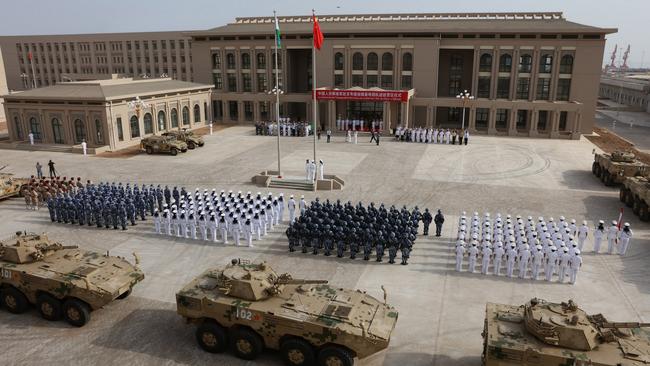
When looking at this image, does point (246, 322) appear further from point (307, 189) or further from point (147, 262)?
point (307, 189)

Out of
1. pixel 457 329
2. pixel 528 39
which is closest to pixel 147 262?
pixel 457 329

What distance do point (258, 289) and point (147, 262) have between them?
677cm

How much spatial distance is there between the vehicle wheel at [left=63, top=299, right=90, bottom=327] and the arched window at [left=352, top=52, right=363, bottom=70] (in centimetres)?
3855

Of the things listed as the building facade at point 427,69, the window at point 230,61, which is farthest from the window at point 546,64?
the window at point 230,61

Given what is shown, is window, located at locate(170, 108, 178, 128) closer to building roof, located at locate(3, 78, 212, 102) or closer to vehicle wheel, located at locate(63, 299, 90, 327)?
building roof, located at locate(3, 78, 212, 102)

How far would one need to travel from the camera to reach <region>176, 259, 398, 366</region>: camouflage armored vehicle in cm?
1027

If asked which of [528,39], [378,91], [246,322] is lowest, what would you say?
[246,322]

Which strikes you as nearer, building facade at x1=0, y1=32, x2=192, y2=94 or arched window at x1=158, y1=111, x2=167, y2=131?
arched window at x1=158, y1=111, x2=167, y2=131

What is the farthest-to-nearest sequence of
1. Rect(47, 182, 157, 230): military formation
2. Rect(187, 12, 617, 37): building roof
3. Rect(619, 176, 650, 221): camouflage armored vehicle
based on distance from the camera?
Rect(187, 12, 617, 37): building roof
Rect(619, 176, 650, 221): camouflage armored vehicle
Rect(47, 182, 157, 230): military formation

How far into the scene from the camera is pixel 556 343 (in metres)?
9.36

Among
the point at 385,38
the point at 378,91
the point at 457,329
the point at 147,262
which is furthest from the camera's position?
the point at 385,38

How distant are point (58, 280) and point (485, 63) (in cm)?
4187

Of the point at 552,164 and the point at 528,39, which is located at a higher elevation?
the point at 528,39

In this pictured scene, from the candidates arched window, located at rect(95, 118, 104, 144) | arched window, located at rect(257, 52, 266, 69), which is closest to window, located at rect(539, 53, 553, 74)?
arched window, located at rect(257, 52, 266, 69)
